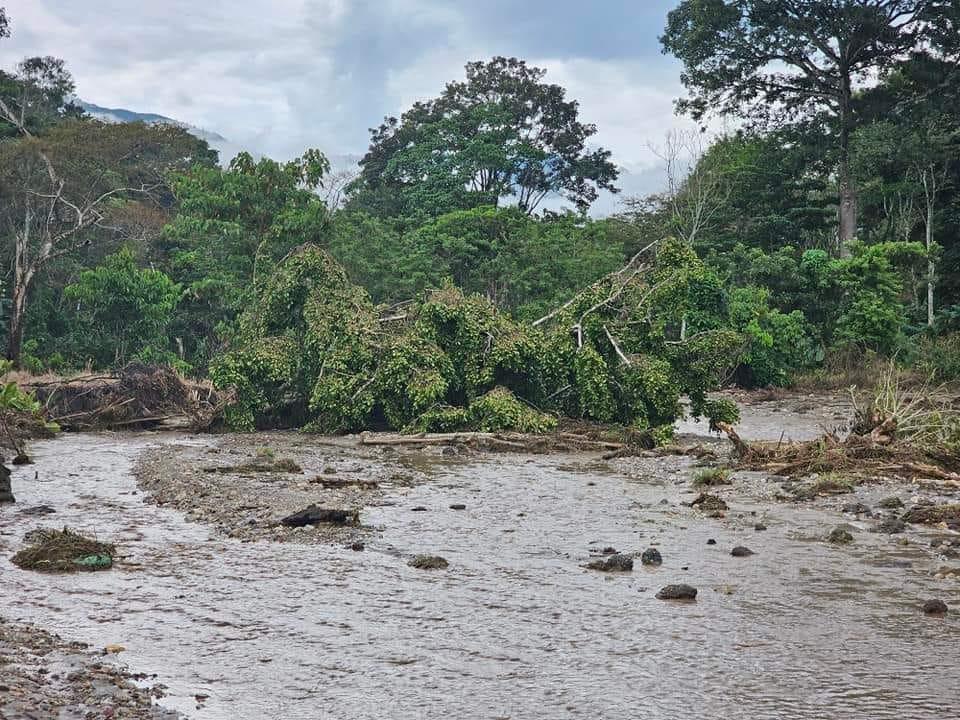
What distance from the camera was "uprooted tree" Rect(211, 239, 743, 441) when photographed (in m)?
20.2

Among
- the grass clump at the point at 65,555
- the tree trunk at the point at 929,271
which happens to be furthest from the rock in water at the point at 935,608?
the tree trunk at the point at 929,271

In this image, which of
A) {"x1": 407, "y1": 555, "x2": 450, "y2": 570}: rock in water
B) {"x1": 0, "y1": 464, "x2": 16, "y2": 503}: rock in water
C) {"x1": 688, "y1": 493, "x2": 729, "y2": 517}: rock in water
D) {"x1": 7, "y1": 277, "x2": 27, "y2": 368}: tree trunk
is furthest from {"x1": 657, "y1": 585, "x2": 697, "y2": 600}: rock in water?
{"x1": 7, "y1": 277, "x2": 27, "y2": 368}: tree trunk

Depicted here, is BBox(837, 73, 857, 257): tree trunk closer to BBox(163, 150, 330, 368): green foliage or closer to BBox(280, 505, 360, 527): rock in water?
BBox(163, 150, 330, 368): green foliage

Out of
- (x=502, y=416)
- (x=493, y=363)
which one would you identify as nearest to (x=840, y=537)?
(x=502, y=416)

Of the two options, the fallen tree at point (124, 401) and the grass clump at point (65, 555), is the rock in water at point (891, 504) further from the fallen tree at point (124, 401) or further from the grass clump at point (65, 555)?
the fallen tree at point (124, 401)

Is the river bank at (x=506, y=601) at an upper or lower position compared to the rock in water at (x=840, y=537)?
lower

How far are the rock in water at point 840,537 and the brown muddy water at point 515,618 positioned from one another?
0.23m

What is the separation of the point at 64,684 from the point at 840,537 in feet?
25.0

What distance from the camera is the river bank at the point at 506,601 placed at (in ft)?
21.9

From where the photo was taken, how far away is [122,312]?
33906 mm

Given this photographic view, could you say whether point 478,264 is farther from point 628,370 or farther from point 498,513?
point 498,513

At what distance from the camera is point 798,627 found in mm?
8070

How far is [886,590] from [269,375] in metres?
14.7

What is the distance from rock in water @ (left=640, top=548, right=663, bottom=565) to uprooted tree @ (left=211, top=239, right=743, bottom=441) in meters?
9.18
